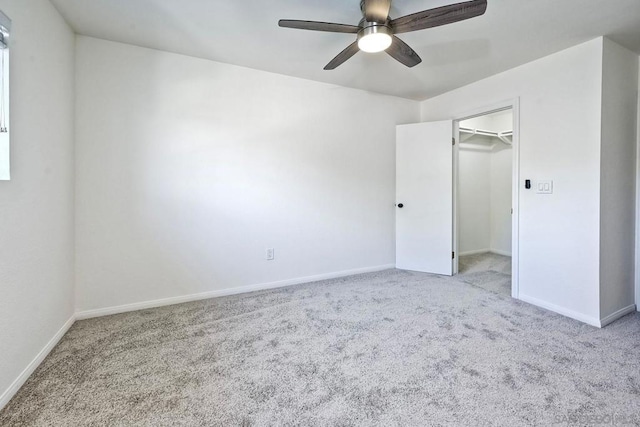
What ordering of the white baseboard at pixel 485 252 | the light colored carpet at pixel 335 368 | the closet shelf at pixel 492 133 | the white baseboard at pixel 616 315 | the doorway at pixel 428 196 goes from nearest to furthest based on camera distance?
the light colored carpet at pixel 335 368 → the white baseboard at pixel 616 315 → the doorway at pixel 428 196 → the closet shelf at pixel 492 133 → the white baseboard at pixel 485 252

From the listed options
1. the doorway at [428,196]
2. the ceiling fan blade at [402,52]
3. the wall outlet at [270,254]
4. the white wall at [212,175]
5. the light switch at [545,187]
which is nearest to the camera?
the ceiling fan blade at [402,52]

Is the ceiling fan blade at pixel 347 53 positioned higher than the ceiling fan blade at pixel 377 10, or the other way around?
the ceiling fan blade at pixel 377 10

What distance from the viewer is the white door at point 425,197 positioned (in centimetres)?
351

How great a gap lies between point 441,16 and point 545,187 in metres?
1.88

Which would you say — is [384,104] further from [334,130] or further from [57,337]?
[57,337]

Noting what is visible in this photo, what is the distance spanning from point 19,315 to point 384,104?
3.88 metres

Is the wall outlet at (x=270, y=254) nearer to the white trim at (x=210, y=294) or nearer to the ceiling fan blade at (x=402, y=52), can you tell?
the white trim at (x=210, y=294)

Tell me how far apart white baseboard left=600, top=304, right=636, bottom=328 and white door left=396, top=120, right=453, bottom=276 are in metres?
1.42

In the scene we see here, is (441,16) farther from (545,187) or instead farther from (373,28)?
(545,187)

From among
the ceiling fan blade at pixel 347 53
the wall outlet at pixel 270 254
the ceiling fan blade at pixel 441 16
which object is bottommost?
the wall outlet at pixel 270 254

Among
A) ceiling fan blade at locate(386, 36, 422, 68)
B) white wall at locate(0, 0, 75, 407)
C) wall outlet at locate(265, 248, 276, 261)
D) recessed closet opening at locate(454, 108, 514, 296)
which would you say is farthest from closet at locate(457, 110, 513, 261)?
white wall at locate(0, 0, 75, 407)

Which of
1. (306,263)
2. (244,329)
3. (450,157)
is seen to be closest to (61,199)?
(244,329)

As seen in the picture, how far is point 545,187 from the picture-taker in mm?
2537

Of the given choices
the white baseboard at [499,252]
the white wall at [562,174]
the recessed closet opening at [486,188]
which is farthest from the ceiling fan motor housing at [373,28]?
the white baseboard at [499,252]
